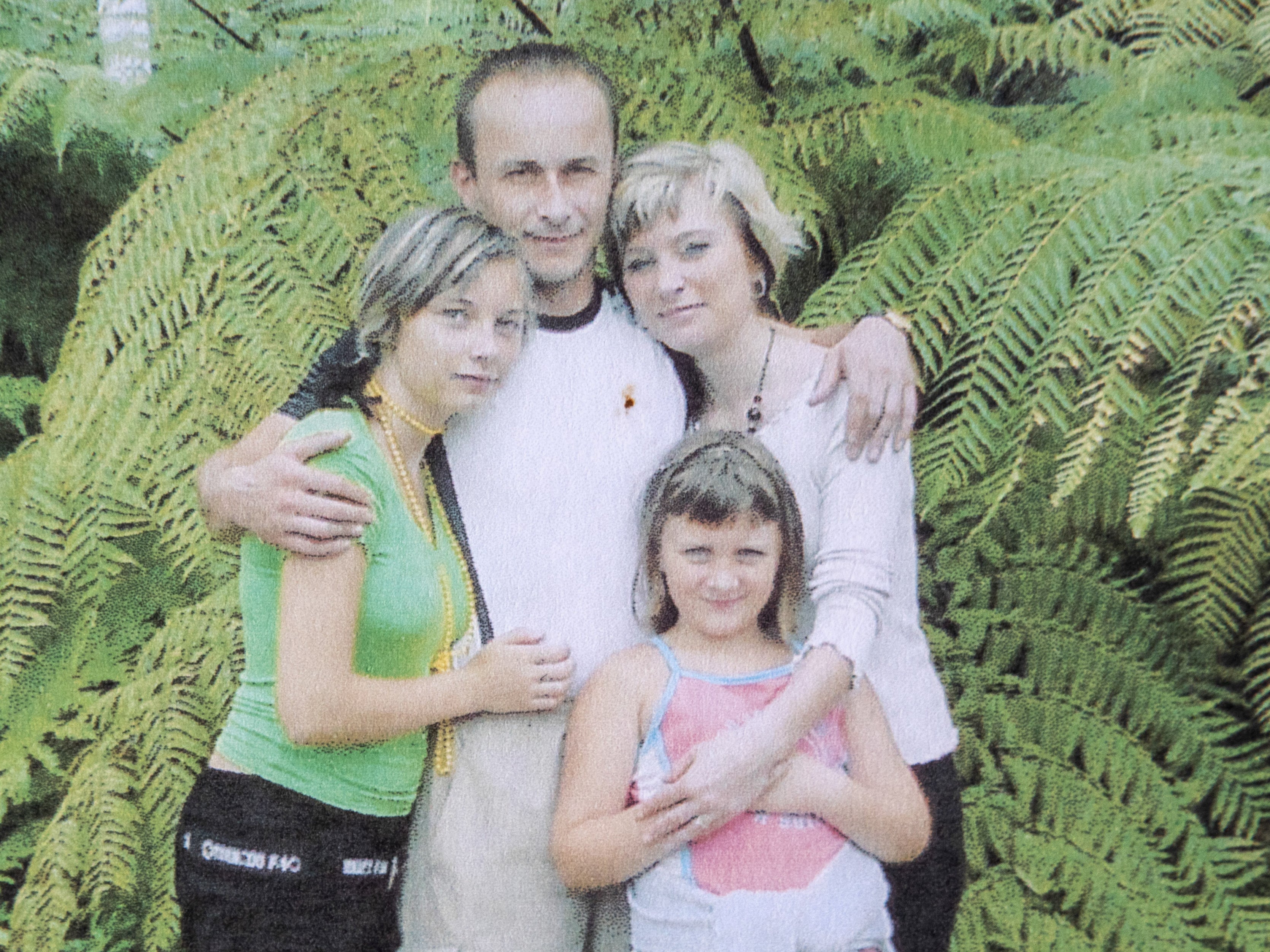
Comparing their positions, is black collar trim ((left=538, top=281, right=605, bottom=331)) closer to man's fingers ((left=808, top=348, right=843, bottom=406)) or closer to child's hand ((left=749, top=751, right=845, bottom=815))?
man's fingers ((left=808, top=348, right=843, bottom=406))

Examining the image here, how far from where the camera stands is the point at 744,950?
0.83m

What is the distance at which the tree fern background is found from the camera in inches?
43.0

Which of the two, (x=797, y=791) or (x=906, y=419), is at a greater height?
(x=906, y=419)

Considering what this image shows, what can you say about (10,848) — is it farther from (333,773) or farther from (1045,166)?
(1045,166)

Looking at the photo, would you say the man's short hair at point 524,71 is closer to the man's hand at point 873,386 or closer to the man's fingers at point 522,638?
the man's hand at point 873,386

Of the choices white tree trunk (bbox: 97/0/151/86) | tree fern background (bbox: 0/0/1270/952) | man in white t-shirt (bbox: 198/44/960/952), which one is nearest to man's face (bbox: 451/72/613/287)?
man in white t-shirt (bbox: 198/44/960/952)

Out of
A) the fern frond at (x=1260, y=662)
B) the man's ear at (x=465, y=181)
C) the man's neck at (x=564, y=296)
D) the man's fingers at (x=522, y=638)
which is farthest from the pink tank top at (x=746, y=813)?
the fern frond at (x=1260, y=662)

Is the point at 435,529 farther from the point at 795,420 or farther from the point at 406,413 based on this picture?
the point at 795,420

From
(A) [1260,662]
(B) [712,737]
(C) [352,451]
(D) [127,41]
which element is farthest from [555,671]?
(D) [127,41]

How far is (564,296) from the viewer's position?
97cm

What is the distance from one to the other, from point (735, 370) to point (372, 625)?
38 centimetres

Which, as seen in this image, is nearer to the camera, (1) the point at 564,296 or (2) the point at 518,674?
(2) the point at 518,674

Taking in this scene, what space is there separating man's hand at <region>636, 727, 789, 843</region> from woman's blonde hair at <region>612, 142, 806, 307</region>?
0.42m

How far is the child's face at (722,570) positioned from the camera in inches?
34.8
